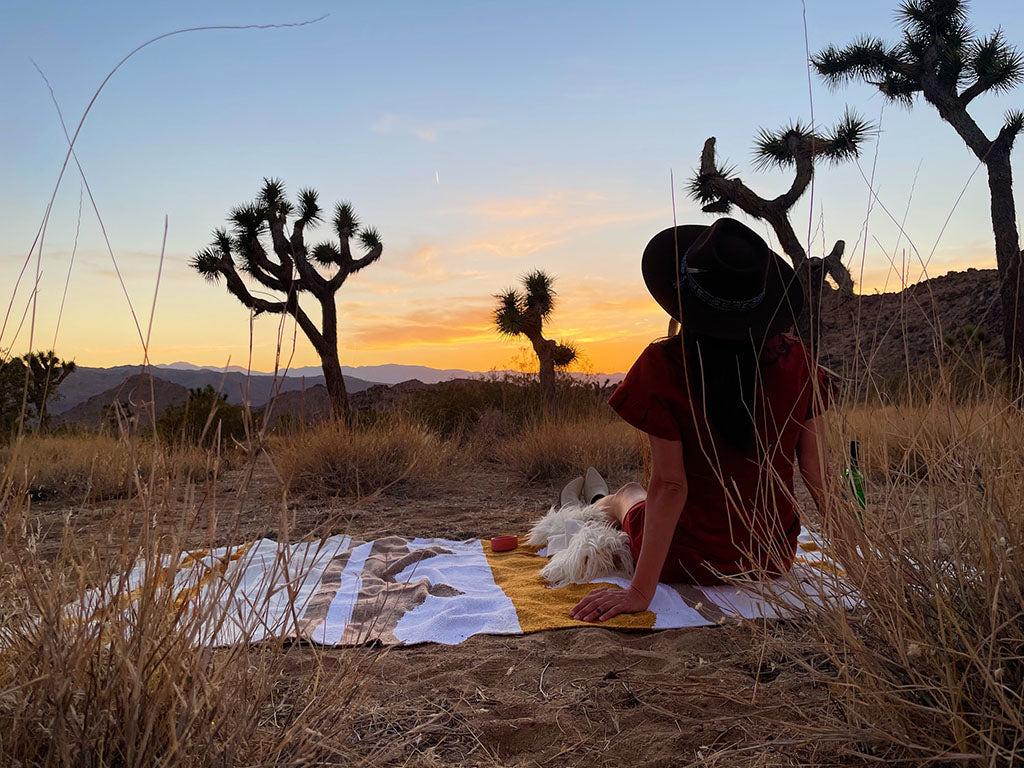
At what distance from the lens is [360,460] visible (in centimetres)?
738

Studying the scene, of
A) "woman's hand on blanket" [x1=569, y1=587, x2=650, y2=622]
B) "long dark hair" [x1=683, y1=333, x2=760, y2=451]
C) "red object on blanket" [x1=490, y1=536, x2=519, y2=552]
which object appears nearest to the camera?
"long dark hair" [x1=683, y1=333, x2=760, y2=451]

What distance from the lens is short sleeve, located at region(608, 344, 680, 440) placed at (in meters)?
2.82

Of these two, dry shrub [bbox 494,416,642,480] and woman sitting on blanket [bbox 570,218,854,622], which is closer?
woman sitting on blanket [bbox 570,218,854,622]

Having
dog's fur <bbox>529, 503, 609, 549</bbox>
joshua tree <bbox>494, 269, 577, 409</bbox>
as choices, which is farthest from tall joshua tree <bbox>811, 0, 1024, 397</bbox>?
dog's fur <bbox>529, 503, 609, 549</bbox>

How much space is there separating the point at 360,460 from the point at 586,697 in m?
5.32

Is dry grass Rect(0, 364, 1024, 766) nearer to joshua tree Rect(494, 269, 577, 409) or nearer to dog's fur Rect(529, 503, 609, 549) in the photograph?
dog's fur Rect(529, 503, 609, 549)

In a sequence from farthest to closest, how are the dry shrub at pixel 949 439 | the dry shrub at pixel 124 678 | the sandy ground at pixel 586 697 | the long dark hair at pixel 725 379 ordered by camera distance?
the long dark hair at pixel 725 379 < the sandy ground at pixel 586 697 < the dry shrub at pixel 949 439 < the dry shrub at pixel 124 678

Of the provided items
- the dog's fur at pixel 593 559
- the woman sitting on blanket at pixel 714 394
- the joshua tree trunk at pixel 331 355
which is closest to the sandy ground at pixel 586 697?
the woman sitting on blanket at pixel 714 394

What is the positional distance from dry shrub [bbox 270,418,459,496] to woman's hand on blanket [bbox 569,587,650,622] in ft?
13.4

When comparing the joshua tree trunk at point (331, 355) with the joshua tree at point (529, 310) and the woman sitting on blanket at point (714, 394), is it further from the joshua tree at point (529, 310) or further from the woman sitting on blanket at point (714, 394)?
the woman sitting on blanket at point (714, 394)

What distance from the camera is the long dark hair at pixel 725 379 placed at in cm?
272

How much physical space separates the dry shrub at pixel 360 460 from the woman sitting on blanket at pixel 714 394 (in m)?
4.23

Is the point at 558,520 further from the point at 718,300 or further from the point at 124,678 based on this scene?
the point at 124,678

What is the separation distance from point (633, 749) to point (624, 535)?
1.66 metres
